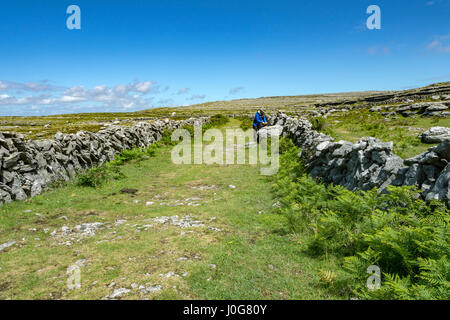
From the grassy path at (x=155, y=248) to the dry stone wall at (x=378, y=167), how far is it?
2616mm

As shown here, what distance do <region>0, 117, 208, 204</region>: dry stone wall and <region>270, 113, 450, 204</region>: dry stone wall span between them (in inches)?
460

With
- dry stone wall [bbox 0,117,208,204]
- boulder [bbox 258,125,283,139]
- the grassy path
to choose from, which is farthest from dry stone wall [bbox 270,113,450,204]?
dry stone wall [bbox 0,117,208,204]

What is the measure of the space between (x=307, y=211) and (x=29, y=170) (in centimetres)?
1085

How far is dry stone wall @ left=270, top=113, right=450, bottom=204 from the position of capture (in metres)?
5.49

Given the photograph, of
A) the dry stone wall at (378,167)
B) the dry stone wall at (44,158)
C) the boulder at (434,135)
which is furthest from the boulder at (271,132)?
the dry stone wall at (44,158)

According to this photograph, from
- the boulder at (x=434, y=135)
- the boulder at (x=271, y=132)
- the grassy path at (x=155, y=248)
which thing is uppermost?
the boulder at (x=271, y=132)

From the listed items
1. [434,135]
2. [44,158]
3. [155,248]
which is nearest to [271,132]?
[434,135]

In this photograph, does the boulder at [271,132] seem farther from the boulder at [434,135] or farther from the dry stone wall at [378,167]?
the boulder at [434,135]

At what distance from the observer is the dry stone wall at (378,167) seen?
5.49 metres

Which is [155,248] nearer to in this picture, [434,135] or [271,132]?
[434,135]

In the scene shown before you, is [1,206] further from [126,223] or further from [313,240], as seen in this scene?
[313,240]

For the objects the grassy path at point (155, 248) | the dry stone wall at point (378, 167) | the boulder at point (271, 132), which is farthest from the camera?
the boulder at point (271, 132)

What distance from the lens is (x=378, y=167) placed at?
24.2 ft
